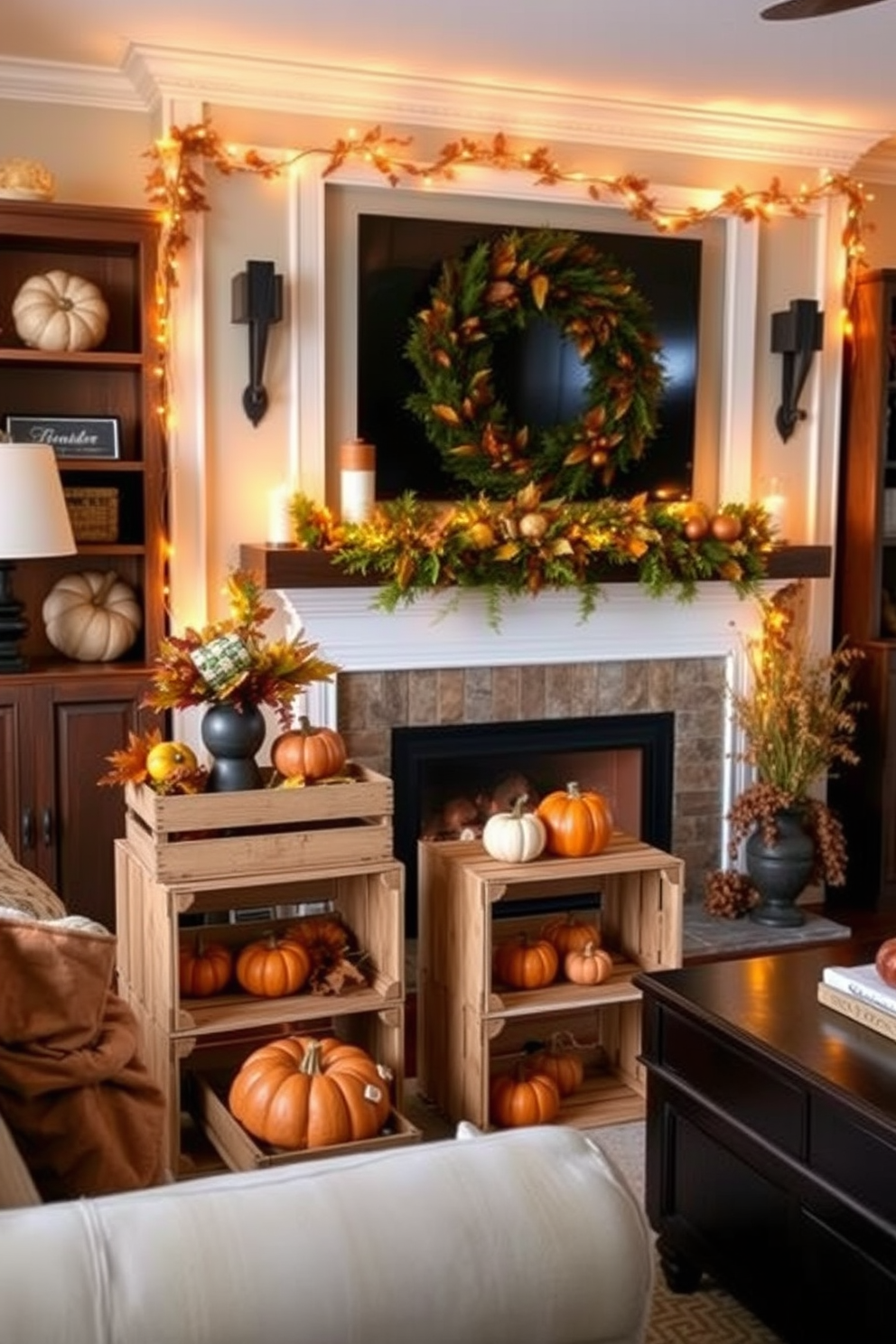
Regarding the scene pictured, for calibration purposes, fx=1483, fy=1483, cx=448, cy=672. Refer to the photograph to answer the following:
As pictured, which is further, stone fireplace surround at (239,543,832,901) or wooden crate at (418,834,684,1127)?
stone fireplace surround at (239,543,832,901)

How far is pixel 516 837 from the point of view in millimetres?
3314

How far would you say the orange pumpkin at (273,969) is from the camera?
3.17 meters

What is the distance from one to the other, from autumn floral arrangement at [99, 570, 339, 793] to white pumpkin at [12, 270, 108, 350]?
1604 millimetres

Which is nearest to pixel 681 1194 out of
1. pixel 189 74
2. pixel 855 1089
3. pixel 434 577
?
pixel 855 1089

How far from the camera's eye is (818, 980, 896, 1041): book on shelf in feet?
7.92

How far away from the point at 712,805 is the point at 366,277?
7.04 feet

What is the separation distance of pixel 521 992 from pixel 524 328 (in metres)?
2.30

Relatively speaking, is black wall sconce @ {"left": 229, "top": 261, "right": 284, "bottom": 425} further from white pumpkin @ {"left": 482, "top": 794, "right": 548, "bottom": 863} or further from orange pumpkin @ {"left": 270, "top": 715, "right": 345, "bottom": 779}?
white pumpkin @ {"left": 482, "top": 794, "right": 548, "bottom": 863}

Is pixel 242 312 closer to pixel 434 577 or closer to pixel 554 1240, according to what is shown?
pixel 434 577

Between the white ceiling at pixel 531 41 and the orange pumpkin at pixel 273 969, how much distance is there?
2446 mm


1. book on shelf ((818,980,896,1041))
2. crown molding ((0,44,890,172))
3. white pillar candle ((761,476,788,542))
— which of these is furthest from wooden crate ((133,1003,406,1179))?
crown molding ((0,44,890,172))

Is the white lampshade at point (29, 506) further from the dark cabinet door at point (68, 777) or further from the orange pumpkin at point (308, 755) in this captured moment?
the orange pumpkin at point (308, 755)

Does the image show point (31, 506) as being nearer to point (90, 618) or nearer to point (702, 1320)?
point (90, 618)

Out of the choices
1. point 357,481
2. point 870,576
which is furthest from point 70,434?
point 870,576
